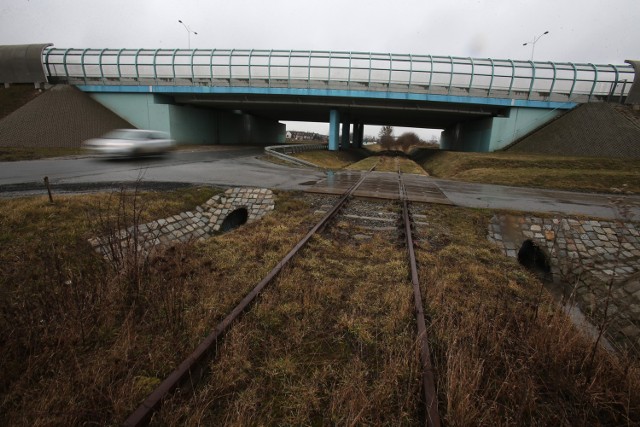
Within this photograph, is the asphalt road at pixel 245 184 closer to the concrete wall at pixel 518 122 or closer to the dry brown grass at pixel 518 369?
the dry brown grass at pixel 518 369

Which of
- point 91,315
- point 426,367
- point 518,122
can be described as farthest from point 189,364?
point 518,122

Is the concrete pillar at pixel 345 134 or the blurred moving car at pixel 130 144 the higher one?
the concrete pillar at pixel 345 134

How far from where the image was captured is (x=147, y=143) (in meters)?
17.6

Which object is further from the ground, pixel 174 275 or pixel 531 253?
pixel 174 275

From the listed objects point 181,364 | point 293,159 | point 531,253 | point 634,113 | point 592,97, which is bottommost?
point 531,253

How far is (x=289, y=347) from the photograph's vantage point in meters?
3.01

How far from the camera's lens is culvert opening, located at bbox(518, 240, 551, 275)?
7660 millimetres

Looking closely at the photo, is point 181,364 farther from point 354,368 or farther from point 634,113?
point 634,113

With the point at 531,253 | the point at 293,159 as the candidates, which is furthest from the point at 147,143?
the point at 531,253

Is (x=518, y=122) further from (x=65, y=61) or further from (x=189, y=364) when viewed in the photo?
(x=65, y=61)

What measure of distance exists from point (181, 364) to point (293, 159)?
19394mm

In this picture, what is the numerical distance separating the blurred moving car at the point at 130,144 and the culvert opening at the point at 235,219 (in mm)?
11238

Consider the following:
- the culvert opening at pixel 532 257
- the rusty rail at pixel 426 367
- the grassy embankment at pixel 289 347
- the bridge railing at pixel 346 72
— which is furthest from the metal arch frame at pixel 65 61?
the culvert opening at pixel 532 257

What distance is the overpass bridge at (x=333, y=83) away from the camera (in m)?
28.2
